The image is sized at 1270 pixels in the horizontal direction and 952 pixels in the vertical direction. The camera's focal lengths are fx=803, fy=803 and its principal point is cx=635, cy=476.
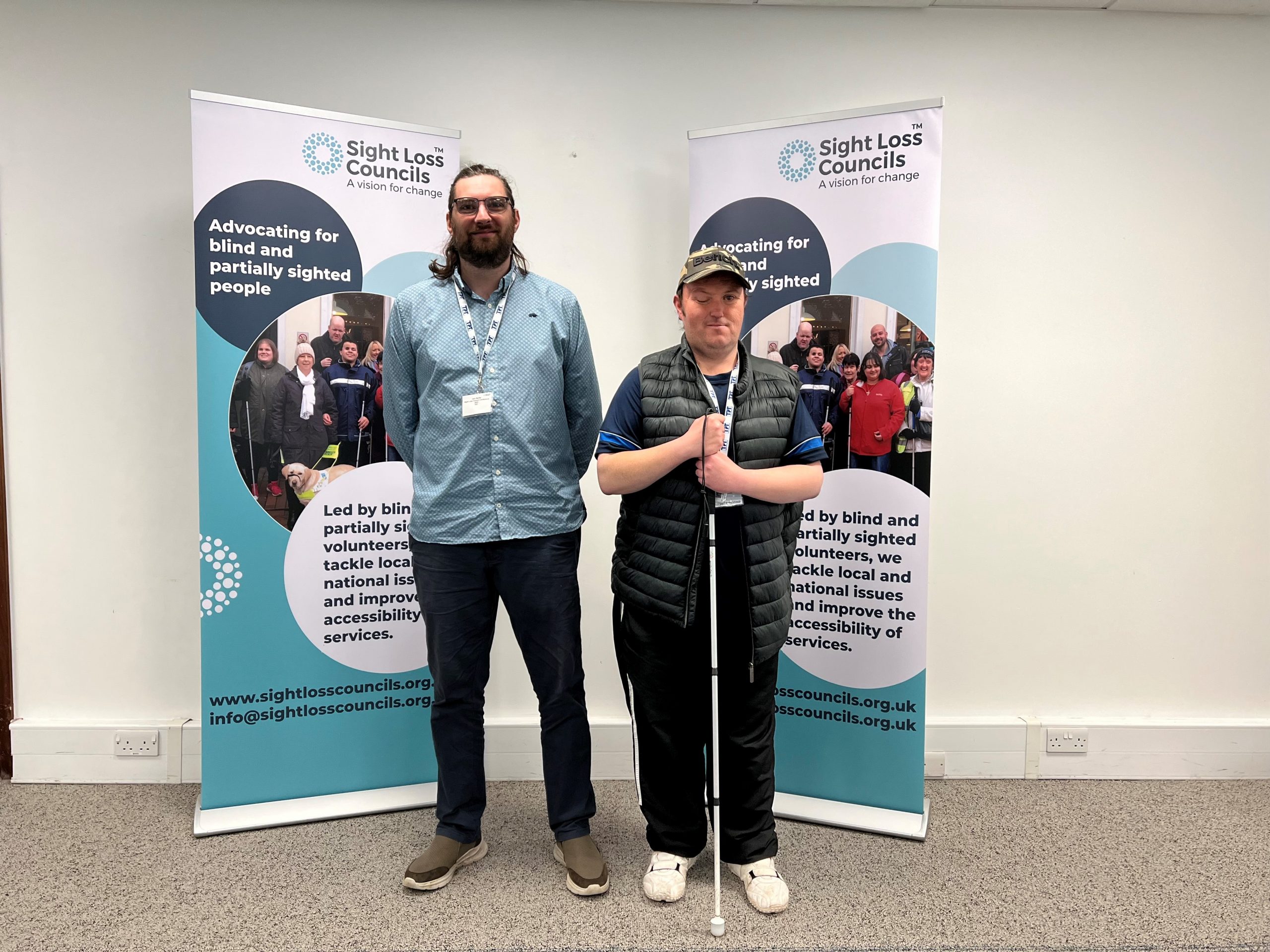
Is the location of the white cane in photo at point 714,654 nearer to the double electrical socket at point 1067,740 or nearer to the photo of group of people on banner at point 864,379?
the photo of group of people on banner at point 864,379

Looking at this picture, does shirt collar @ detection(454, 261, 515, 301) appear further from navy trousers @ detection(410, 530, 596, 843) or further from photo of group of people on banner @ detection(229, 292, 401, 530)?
navy trousers @ detection(410, 530, 596, 843)

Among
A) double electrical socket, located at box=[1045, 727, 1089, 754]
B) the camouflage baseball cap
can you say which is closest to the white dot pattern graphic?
the camouflage baseball cap

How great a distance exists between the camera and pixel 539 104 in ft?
9.39

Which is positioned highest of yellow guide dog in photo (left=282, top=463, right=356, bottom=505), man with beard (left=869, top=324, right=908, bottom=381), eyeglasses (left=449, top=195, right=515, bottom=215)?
eyeglasses (left=449, top=195, right=515, bottom=215)

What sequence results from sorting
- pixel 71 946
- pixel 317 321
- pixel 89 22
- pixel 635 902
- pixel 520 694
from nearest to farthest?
pixel 71 946 → pixel 635 902 → pixel 317 321 → pixel 89 22 → pixel 520 694

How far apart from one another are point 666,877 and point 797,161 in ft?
7.04

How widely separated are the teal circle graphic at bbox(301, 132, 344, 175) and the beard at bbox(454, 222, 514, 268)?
2.30 ft

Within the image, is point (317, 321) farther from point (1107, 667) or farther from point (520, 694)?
point (1107, 667)

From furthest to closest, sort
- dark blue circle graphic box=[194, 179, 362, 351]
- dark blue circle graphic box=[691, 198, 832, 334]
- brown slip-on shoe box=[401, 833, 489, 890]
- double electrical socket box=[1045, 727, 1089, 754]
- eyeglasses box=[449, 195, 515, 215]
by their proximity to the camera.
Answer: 1. double electrical socket box=[1045, 727, 1089, 754]
2. dark blue circle graphic box=[691, 198, 832, 334]
3. dark blue circle graphic box=[194, 179, 362, 351]
4. brown slip-on shoe box=[401, 833, 489, 890]
5. eyeglasses box=[449, 195, 515, 215]

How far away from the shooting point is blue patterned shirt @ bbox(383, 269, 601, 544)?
83.1 inches

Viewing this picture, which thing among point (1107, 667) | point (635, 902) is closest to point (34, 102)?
point (635, 902)

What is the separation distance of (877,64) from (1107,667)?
2.37 meters

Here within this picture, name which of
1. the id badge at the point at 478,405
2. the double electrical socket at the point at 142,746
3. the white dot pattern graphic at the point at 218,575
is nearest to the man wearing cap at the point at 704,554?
the id badge at the point at 478,405

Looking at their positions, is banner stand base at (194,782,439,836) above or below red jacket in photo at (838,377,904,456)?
below
